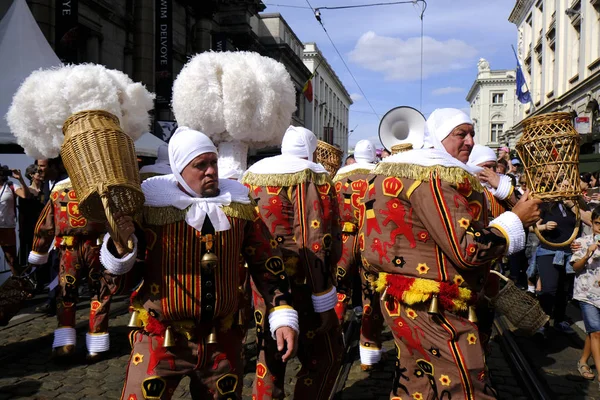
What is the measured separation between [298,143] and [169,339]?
2.02 metres

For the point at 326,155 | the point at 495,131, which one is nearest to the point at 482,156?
the point at 326,155

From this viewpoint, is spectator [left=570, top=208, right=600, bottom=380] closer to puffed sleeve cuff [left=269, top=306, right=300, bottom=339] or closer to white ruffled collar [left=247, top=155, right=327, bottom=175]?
white ruffled collar [left=247, top=155, right=327, bottom=175]

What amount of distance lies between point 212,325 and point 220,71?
88.0 inches

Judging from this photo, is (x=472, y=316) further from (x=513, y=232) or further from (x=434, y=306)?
(x=513, y=232)

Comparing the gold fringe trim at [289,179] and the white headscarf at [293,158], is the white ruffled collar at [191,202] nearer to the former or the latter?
the gold fringe trim at [289,179]

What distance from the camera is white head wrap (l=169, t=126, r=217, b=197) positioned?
2.76m

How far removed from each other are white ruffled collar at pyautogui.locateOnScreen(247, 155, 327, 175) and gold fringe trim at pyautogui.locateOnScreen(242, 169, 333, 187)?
0.03m

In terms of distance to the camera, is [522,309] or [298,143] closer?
[522,309]

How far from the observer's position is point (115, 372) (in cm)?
516

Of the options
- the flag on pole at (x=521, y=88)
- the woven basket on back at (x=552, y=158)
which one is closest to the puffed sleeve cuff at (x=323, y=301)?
the woven basket on back at (x=552, y=158)

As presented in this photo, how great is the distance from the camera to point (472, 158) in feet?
17.5

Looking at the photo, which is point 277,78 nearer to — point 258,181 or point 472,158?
point 258,181

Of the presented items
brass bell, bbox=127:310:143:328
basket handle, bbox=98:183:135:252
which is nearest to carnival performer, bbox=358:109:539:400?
brass bell, bbox=127:310:143:328

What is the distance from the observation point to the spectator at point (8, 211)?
8.05 metres
